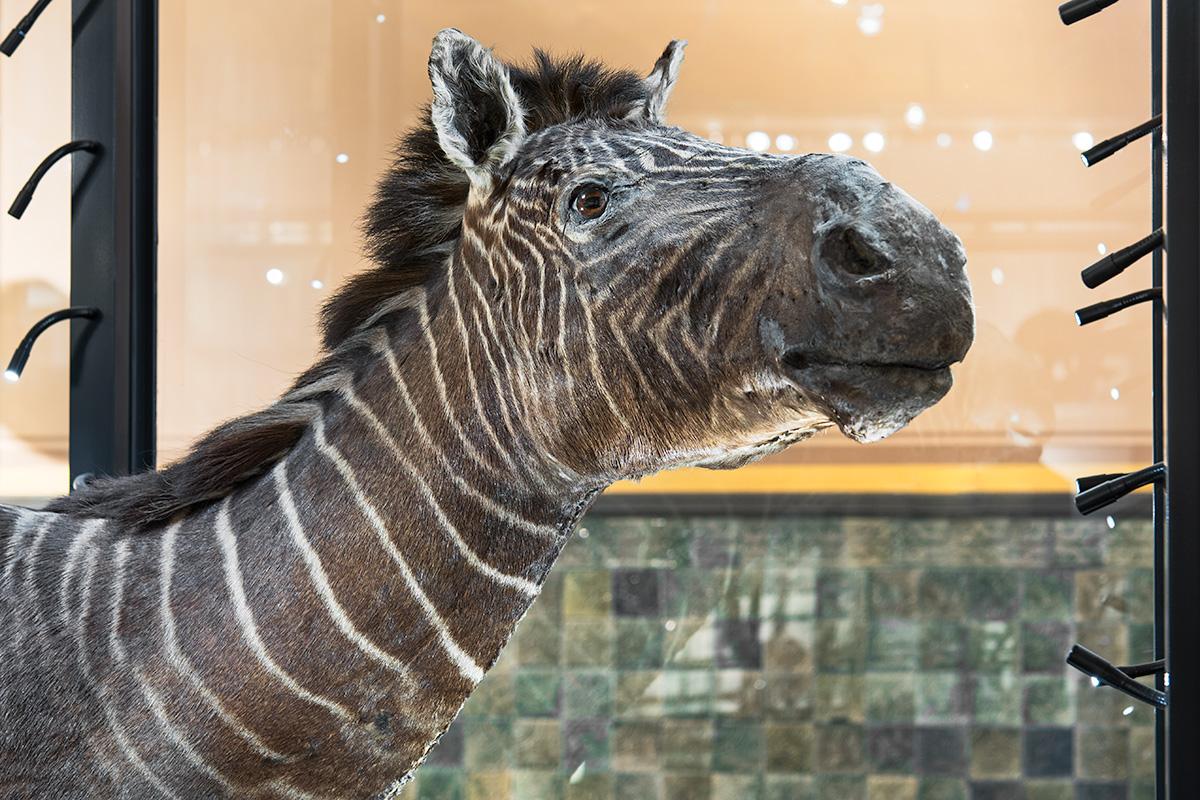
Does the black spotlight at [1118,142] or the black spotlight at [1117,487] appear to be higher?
the black spotlight at [1118,142]

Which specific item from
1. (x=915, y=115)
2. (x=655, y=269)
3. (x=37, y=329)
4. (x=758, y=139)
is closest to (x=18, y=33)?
(x=37, y=329)

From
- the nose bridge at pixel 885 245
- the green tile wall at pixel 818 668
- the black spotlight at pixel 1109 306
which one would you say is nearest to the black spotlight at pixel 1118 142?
the black spotlight at pixel 1109 306

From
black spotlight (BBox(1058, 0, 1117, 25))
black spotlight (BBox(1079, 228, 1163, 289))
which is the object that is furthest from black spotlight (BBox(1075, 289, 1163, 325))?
black spotlight (BBox(1058, 0, 1117, 25))

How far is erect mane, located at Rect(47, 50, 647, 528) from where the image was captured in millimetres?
960

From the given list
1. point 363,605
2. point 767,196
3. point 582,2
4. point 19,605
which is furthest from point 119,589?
point 582,2

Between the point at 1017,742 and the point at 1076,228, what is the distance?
105cm

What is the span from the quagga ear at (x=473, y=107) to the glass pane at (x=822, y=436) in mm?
1075

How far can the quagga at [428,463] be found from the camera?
2.56 ft

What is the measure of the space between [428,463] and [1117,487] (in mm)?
824

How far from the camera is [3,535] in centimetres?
95

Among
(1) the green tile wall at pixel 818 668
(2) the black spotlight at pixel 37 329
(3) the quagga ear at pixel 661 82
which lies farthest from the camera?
(1) the green tile wall at pixel 818 668

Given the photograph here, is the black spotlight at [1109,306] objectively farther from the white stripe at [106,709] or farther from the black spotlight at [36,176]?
the black spotlight at [36,176]

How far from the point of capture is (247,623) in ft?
2.89

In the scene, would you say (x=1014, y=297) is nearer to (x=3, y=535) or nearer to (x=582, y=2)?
(x=582, y=2)
